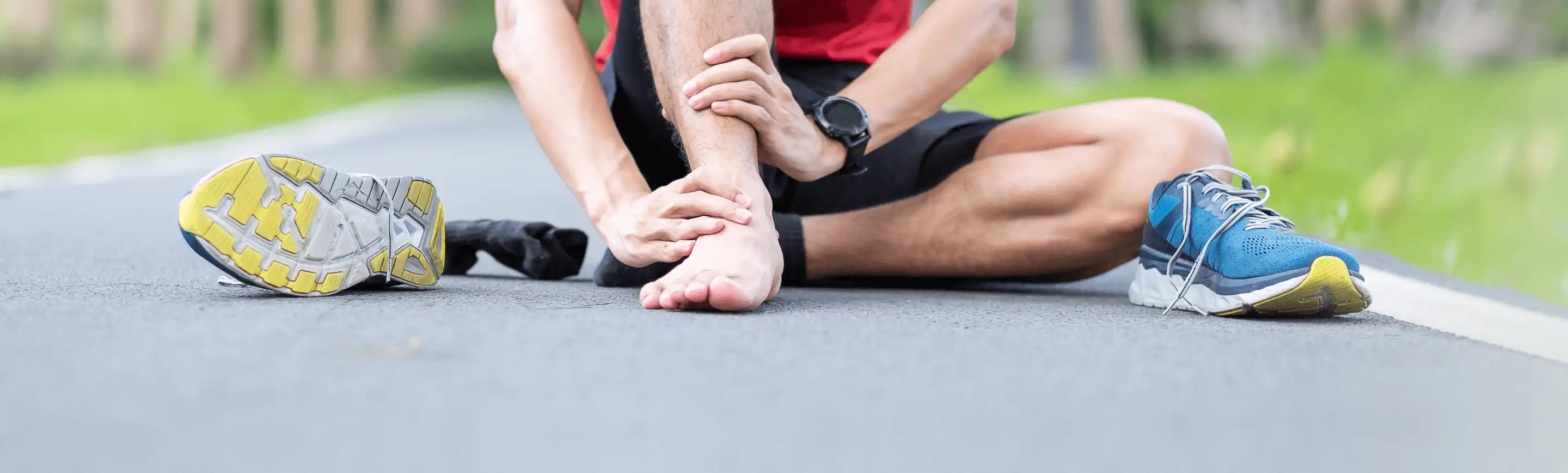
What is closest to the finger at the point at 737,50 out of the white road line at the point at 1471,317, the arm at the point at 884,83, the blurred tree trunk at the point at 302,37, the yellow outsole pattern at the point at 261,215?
the arm at the point at 884,83

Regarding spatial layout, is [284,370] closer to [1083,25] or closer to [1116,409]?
[1116,409]

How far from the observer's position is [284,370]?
1.50m

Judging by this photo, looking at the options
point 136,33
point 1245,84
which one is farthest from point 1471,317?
point 136,33

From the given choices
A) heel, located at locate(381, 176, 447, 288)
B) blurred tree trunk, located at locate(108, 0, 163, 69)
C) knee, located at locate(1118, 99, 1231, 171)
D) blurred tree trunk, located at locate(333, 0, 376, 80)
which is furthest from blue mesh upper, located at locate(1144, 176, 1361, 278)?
blurred tree trunk, located at locate(333, 0, 376, 80)

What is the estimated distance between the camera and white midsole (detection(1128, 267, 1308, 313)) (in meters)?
2.10

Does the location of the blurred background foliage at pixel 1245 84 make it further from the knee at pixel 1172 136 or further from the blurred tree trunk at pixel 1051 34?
the knee at pixel 1172 136

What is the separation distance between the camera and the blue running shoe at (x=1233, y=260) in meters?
2.10

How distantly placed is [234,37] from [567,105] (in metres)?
18.3

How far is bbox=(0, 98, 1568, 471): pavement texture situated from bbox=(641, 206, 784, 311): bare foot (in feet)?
0.13

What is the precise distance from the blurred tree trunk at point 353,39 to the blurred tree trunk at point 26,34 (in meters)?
4.00

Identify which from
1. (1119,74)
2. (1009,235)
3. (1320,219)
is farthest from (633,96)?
(1119,74)

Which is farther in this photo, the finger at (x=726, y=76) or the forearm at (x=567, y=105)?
the forearm at (x=567, y=105)

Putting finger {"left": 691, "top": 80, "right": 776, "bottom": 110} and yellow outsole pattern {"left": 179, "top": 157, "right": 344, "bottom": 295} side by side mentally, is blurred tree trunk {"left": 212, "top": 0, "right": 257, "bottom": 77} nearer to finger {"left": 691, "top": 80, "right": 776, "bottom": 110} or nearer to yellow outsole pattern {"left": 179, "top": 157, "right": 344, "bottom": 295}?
yellow outsole pattern {"left": 179, "top": 157, "right": 344, "bottom": 295}

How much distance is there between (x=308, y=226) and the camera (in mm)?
2131
